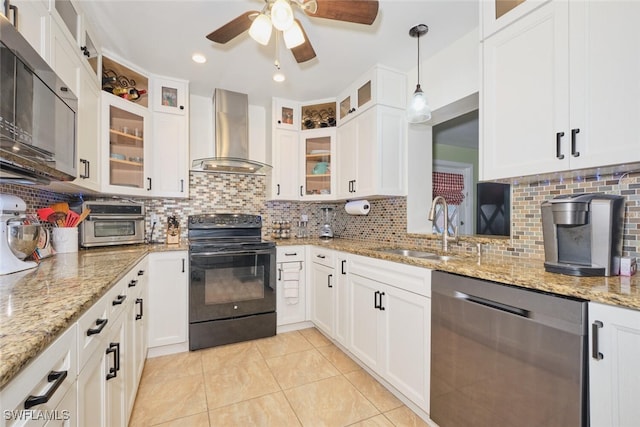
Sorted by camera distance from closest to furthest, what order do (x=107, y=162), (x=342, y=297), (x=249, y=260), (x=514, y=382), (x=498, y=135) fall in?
(x=514, y=382) → (x=498, y=135) → (x=107, y=162) → (x=342, y=297) → (x=249, y=260)

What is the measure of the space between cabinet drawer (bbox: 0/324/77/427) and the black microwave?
0.71 m

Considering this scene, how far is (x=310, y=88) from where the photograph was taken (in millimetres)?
2791

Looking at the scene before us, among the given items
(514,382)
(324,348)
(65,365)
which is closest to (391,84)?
(514,382)

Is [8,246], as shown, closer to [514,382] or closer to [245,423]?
[245,423]

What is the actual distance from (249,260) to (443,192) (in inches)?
113

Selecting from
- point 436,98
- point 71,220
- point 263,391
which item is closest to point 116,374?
point 263,391

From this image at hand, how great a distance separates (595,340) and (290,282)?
2.23 metres

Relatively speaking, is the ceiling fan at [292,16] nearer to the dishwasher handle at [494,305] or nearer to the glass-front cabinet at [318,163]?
the dishwasher handle at [494,305]

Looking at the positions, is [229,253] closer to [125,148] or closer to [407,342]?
[125,148]

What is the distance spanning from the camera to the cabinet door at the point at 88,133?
1.74 meters

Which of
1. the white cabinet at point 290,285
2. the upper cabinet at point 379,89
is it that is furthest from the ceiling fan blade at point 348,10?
the white cabinet at point 290,285

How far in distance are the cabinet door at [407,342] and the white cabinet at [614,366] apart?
2.25 feet

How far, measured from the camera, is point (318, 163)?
3150 millimetres

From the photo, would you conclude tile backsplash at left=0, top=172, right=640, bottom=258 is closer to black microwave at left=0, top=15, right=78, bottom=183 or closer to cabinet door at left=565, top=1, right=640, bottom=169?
cabinet door at left=565, top=1, right=640, bottom=169
